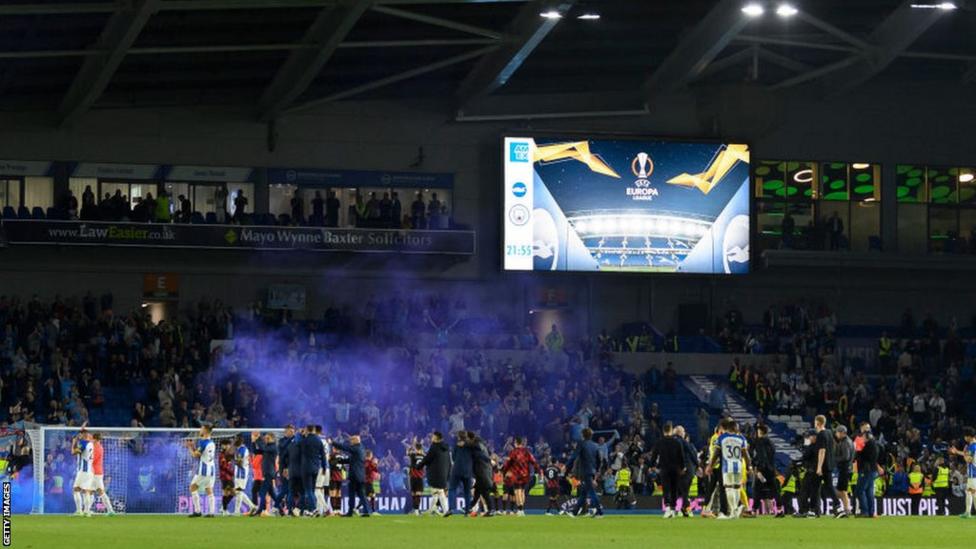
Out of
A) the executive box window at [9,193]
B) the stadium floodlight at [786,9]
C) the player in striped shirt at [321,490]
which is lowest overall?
the player in striped shirt at [321,490]

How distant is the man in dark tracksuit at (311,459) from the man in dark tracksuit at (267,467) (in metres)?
1.49

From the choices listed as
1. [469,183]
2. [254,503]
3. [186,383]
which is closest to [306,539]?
[254,503]

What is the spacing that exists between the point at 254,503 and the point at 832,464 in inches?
431

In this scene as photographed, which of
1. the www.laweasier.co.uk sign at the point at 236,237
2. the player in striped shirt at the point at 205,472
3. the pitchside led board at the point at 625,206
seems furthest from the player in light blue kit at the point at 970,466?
the www.laweasier.co.uk sign at the point at 236,237

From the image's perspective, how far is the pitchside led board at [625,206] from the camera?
50125 millimetres

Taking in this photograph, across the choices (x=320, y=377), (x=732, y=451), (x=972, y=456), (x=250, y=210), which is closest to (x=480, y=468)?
(x=732, y=451)

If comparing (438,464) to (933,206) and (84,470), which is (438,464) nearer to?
(84,470)

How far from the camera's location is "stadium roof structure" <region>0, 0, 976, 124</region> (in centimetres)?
4166

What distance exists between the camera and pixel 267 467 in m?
32.8

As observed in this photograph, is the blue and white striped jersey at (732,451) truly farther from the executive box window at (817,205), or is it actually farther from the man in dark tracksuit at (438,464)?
the executive box window at (817,205)

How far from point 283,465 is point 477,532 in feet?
25.4

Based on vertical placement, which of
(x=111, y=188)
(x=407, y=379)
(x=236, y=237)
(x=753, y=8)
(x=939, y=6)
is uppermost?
(x=939, y=6)

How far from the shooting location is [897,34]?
47.2 metres

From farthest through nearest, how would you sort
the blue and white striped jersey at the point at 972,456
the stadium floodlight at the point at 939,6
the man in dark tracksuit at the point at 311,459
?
the stadium floodlight at the point at 939,6
the blue and white striped jersey at the point at 972,456
the man in dark tracksuit at the point at 311,459
